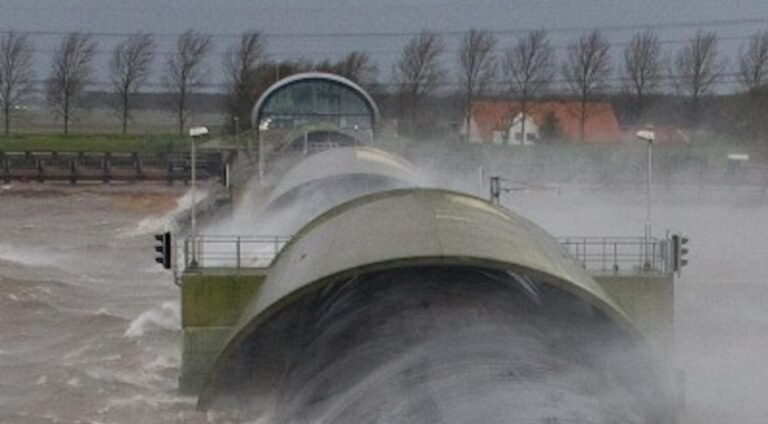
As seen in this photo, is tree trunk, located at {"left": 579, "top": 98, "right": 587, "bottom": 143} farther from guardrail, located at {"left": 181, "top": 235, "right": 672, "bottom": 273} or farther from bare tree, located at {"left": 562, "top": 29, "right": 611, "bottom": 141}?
guardrail, located at {"left": 181, "top": 235, "right": 672, "bottom": 273}

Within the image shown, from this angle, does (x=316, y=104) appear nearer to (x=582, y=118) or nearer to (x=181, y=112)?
(x=582, y=118)

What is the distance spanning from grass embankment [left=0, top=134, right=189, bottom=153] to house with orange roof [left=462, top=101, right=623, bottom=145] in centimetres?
1708

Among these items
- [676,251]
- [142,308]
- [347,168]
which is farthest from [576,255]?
[142,308]

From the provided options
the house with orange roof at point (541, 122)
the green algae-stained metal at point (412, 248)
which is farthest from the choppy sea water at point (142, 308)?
the house with orange roof at point (541, 122)

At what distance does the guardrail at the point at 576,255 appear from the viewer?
19016 mm

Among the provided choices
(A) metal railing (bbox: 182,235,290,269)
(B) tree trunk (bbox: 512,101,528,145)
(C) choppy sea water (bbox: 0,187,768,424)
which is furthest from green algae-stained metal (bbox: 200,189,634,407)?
(B) tree trunk (bbox: 512,101,528,145)

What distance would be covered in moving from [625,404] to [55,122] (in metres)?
104

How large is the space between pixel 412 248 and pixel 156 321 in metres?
14.1

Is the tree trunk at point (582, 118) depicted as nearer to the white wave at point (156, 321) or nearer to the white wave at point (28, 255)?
the white wave at point (28, 255)

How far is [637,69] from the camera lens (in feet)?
277

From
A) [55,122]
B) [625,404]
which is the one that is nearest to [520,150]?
[625,404]

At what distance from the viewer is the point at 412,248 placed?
12945 mm

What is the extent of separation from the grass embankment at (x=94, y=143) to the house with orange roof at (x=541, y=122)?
17084 millimetres

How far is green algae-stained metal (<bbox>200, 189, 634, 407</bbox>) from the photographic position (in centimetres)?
1272
